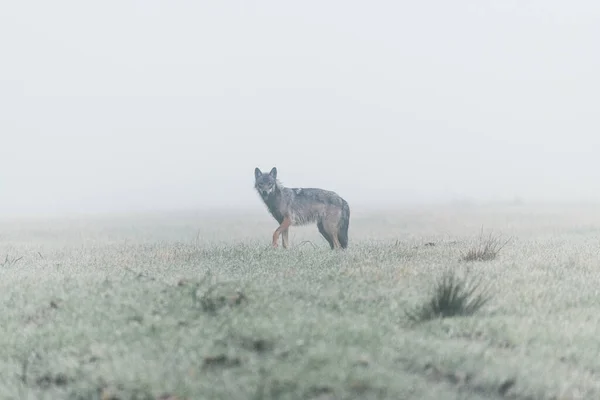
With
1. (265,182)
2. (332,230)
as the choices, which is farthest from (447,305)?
(265,182)

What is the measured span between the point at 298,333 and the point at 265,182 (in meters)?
9.32

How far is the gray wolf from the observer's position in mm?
16125

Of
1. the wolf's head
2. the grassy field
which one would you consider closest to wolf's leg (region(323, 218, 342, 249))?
the wolf's head

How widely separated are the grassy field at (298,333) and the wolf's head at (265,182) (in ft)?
14.3

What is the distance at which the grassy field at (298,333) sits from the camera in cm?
600

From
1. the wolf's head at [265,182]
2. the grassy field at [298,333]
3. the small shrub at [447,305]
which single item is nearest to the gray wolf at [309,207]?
the wolf's head at [265,182]

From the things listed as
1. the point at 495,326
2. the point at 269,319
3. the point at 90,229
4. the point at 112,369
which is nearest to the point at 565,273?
the point at 495,326

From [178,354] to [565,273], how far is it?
19.5 feet

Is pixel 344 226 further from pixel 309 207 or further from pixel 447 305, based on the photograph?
pixel 447 305

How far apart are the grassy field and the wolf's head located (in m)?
4.37

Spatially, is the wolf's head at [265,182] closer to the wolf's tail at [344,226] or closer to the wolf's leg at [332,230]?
the wolf's leg at [332,230]

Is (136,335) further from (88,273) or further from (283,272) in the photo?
(88,273)

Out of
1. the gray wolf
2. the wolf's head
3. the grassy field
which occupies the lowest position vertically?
the grassy field

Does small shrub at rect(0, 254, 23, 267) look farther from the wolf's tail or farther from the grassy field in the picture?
the wolf's tail
